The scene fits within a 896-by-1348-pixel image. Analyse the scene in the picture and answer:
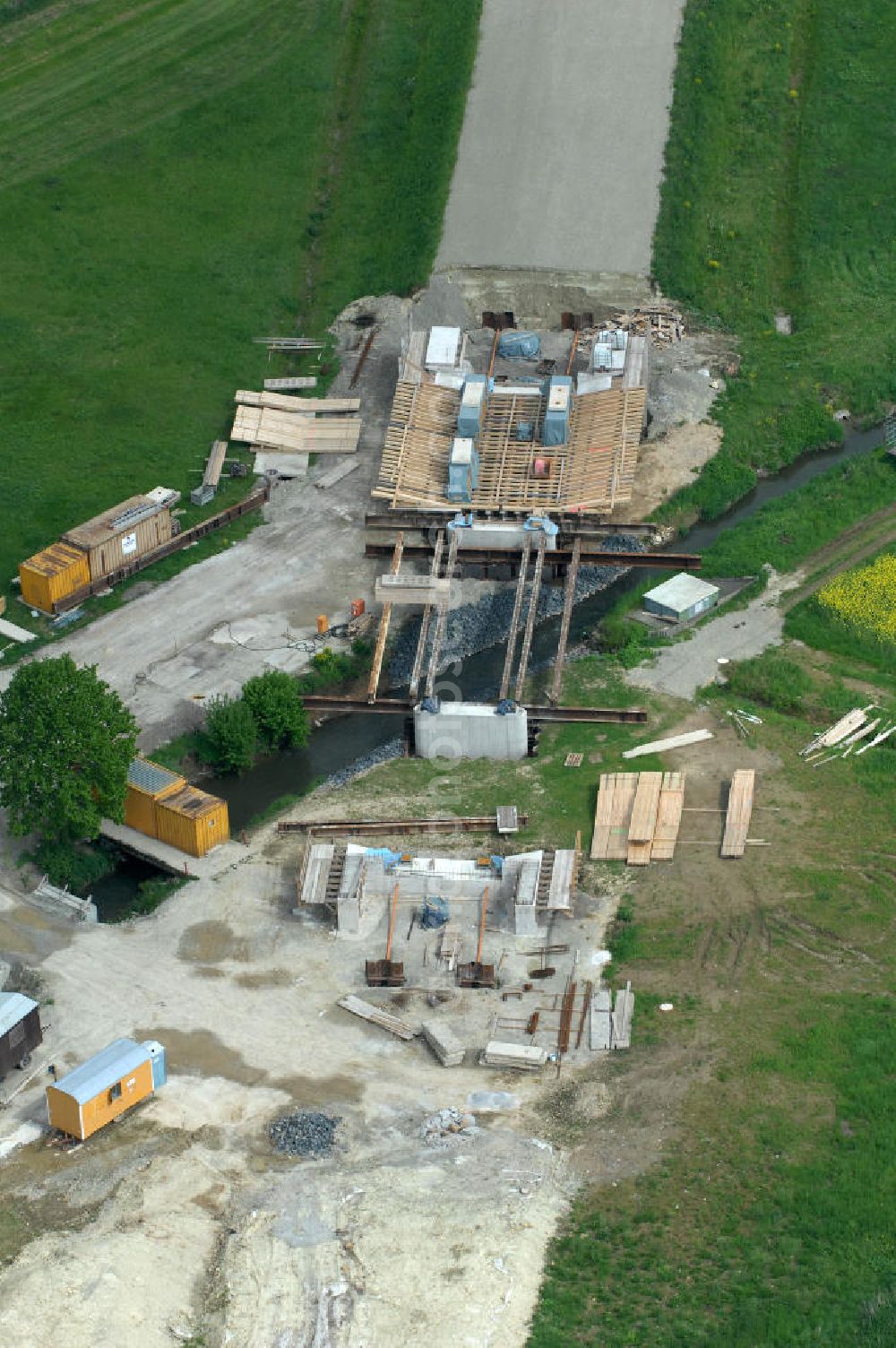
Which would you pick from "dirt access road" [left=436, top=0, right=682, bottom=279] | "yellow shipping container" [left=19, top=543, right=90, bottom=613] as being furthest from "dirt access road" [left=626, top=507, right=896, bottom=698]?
"yellow shipping container" [left=19, top=543, right=90, bottom=613]

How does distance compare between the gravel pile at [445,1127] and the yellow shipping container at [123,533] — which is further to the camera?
the yellow shipping container at [123,533]

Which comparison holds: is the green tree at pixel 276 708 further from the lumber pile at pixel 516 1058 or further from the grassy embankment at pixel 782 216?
the grassy embankment at pixel 782 216

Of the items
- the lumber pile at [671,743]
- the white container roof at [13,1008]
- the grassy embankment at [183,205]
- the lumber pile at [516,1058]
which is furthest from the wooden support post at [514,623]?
the white container roof at [13,1008]

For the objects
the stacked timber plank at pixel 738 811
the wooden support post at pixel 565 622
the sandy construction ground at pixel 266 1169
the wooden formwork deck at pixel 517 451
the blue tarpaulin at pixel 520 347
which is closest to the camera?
the sandy construction ground at pixel 266 1169

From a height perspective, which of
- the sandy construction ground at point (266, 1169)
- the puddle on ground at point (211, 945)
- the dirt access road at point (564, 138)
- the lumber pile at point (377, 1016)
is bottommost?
the sandy construction ground at point (266, 1169)

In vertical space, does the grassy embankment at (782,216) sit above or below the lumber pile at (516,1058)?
above

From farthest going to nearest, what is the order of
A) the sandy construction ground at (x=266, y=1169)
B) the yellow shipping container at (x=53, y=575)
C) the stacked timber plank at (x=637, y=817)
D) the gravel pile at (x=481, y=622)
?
the yellow shipping container at (x=53, y=575), the gravel pile at (x=481, y=622), the stacked timber plank at (x=637, y=817), the sandy construction ground at (x=266, y=1169)

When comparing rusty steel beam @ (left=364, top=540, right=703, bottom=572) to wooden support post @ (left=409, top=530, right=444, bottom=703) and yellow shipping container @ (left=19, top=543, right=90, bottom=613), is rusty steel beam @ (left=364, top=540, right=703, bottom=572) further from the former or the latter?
yellow shipping container @ (left=19, top=543, right=90, bottom=613)

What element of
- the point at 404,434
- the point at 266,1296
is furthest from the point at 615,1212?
the point at 404,434
